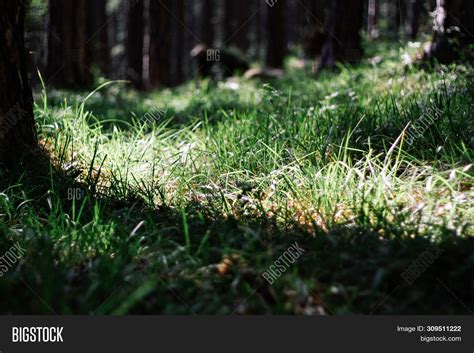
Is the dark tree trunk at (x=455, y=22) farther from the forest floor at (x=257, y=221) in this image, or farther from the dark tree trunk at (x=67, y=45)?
the dark tree trunk at (x=67, y=45)

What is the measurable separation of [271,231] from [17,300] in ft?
4.60

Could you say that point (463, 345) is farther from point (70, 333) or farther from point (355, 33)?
point (355, 33)

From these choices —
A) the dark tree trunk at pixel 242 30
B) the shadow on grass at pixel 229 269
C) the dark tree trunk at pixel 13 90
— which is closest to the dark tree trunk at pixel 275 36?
the dark tree trunk at pixel 242 30

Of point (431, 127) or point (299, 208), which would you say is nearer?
point (299, 208)

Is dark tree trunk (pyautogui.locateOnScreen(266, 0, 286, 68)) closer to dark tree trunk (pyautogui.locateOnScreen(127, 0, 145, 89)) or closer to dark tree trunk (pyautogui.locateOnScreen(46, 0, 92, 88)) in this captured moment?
dark tree trunk (pyautogui.locateOnScreen(127, 0, 145, 89))

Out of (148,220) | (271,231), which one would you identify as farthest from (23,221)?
(271,231)

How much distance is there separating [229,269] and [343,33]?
7.62 meters

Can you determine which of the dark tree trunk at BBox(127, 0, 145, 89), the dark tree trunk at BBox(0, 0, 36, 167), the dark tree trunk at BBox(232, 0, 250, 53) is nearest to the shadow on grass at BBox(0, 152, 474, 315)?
the dark tree trunk at BBox(0, 0, 36, 167)

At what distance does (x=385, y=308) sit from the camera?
2.08 metres

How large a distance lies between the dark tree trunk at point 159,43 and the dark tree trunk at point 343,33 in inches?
174

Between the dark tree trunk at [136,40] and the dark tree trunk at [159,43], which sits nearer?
the dark tree trunk at [159,43]

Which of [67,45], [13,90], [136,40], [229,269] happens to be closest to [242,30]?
[136,40]

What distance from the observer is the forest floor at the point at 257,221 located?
2127 millimetres

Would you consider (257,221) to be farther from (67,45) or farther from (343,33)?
(67,45)
